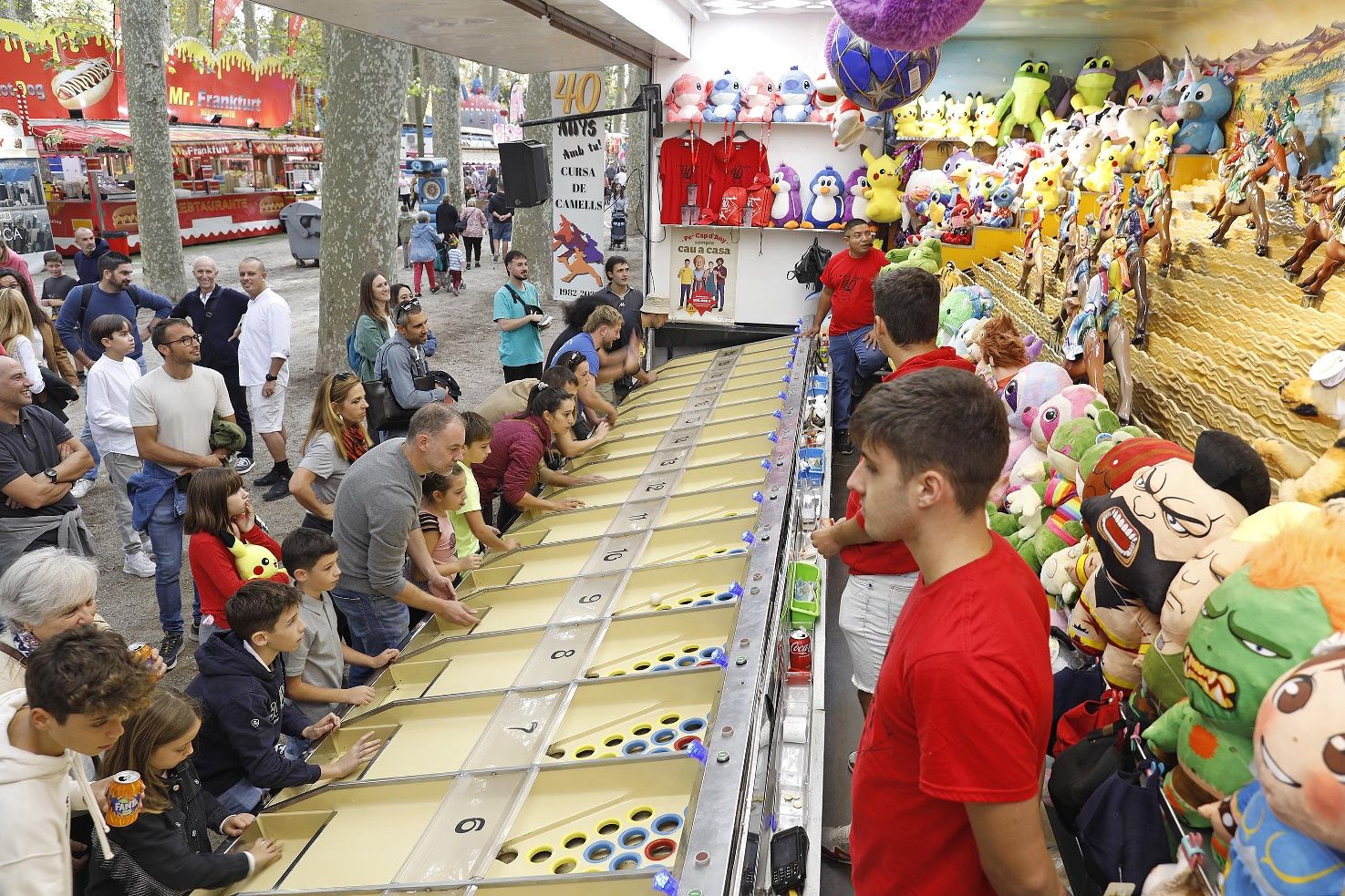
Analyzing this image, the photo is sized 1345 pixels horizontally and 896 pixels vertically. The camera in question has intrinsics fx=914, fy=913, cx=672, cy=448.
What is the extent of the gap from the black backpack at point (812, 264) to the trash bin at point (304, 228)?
39.2 feet

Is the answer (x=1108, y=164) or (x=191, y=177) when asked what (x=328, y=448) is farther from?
(x=191, y=177)

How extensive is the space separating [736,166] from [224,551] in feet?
19.7

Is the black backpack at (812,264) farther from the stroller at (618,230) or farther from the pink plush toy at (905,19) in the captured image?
the stroller at (618,230)

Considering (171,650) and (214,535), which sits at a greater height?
(214,535)

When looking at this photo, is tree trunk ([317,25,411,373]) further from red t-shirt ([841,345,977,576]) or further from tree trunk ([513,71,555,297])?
red t-shirt ([841,345,977,576])

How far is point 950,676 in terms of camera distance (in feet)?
4.77

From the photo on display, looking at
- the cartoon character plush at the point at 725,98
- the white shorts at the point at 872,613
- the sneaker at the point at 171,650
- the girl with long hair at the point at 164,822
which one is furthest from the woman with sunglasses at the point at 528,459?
the cartoon character plush at the point at 725,98

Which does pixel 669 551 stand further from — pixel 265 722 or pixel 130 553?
pixel 130 553

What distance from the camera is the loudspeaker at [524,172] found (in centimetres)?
787

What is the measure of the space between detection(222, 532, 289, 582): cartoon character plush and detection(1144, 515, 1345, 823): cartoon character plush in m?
3.05

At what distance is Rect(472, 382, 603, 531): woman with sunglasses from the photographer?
456 centimetres

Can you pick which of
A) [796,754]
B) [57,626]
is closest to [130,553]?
[57,626]

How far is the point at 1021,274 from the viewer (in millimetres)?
5625

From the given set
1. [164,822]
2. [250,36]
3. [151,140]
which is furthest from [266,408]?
[250,36]
